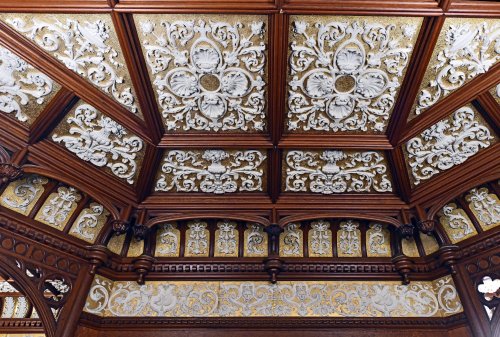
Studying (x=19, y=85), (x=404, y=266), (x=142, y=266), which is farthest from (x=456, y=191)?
(x=19, y=85)

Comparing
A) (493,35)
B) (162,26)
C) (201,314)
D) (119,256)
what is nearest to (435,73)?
(493,35)

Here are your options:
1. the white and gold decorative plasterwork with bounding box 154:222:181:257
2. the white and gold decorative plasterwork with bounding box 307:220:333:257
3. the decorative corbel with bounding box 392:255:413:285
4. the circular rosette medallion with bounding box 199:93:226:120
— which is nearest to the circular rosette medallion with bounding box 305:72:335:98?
the circular rosette medallion with bounding box 199:93:226:120

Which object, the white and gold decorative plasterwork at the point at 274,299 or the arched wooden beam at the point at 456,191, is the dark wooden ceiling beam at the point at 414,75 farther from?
the white and gold decorative plasterwork at the point at 274,299

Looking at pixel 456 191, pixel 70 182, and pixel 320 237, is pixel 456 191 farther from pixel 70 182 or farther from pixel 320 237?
pixel 70 182

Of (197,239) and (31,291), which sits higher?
(197,239)

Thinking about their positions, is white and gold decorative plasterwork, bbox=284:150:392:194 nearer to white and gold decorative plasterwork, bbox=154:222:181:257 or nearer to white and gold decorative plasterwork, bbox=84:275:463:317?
white and gold decorative plasterwork, bbox=84:275:463:317

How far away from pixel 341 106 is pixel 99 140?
5.51ft

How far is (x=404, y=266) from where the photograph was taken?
3385mm

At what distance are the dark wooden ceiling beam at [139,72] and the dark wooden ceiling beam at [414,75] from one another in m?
1.60

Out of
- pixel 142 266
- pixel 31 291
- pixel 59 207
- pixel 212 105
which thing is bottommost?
pixel 31 291

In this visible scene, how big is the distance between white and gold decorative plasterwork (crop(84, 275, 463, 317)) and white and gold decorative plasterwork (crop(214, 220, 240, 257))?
0.87 feet

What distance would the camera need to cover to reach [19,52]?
8.04 ft

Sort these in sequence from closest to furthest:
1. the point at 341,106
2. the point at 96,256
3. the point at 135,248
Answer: the point at 341,106 → the point at 96,256 → the point at 135,248

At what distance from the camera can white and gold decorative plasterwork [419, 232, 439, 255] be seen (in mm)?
3488
